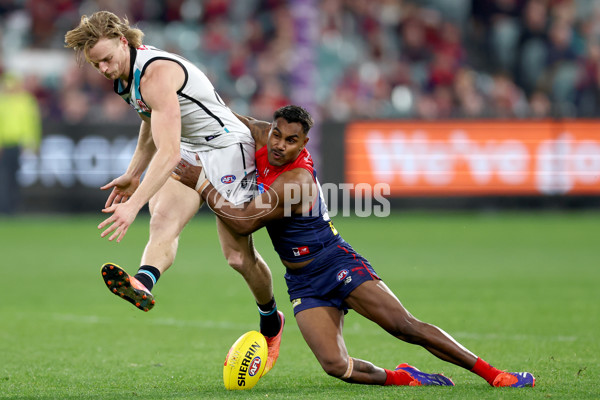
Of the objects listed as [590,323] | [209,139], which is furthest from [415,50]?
[209,139]

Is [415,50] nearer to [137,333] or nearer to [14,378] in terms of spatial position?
[137,333]

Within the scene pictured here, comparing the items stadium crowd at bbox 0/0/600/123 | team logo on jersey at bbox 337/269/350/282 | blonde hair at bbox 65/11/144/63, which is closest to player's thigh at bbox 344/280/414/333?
team logo on jersey at bbox 337/269/350/282

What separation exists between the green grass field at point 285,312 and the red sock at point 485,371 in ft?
0.46

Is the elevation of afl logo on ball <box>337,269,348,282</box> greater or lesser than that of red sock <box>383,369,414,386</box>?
greater

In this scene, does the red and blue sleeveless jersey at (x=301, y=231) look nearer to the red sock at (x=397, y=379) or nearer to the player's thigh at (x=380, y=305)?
the player's thigh at (x=380, y=305)

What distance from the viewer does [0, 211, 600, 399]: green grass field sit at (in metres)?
6.28

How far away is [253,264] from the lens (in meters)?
6.89

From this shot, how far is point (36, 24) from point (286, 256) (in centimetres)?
1646

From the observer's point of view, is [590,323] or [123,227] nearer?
[123,227]

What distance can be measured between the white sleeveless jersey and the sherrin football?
1521 millimetres

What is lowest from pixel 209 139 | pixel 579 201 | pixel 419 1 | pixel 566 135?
pixel 579 201

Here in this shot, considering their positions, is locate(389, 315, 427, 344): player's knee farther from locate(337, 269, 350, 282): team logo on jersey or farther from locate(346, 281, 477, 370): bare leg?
locate(337, 269, 350, 282): team logo on jersey

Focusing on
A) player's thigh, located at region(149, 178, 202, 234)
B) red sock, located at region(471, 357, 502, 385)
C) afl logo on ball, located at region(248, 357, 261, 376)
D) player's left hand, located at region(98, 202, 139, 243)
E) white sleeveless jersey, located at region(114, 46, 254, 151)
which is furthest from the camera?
player's thigh, located at region(149, 178, 202, 234)

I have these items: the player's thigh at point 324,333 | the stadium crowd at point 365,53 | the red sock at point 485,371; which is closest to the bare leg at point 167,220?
the player's thigh at point 324,333
